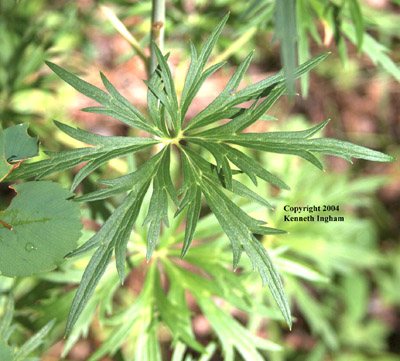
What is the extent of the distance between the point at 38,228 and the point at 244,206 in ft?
2.41

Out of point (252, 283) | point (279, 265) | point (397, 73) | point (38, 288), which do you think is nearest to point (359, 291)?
point (252, 283)

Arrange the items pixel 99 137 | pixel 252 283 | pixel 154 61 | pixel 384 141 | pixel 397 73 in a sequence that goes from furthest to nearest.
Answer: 1. pixel 384 141
2. pixel 252 283
3. pixel 397 73
4. pixel 154 61
5. pixel 99 137

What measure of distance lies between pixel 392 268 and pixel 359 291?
0.29 meters

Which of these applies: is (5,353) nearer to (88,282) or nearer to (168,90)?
(88,282)

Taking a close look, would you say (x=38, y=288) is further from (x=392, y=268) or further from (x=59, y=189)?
(x=392, y=268)

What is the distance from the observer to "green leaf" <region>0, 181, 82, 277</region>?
950mm

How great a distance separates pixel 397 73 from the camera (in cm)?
139

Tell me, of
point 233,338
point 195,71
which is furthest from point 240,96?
point 233,338

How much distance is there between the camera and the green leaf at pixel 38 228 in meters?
0.95

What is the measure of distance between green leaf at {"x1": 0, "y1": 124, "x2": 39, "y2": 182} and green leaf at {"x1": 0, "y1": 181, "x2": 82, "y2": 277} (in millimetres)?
53

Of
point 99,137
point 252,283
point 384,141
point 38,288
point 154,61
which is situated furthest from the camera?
point 384,141

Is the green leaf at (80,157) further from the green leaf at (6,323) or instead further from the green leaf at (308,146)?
the green leaf at (6,323)

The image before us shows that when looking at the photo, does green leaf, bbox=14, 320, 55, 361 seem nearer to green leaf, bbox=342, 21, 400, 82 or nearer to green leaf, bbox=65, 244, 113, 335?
green leaf, bbox=65, 244, 113, 335

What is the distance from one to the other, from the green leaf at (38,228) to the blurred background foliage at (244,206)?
10 cm
